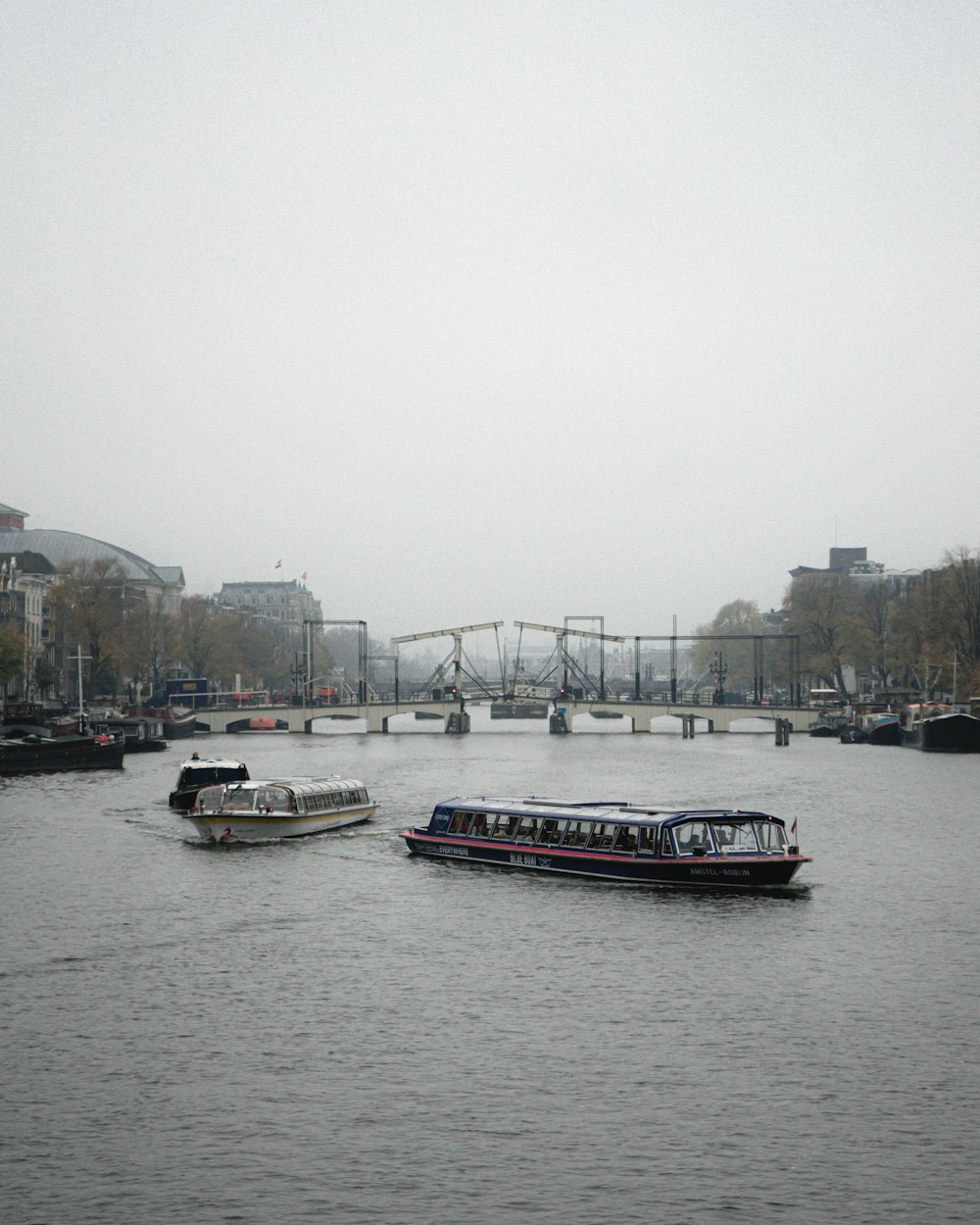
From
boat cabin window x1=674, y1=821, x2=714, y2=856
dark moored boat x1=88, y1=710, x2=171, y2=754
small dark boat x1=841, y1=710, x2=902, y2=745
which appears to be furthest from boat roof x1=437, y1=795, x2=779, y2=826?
small dark boat x1=841, y1=710, x2=902, y2=745

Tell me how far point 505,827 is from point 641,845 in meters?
7.30

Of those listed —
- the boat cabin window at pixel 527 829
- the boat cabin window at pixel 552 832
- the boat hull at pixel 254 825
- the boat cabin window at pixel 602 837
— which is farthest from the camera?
the boat hull at pixel 254 825

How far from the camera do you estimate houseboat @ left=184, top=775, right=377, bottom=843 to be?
220 feet

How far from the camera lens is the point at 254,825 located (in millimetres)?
67500

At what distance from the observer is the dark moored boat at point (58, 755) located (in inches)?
4104

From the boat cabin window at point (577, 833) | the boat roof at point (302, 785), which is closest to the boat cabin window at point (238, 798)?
the boat roof at point (302, 785)

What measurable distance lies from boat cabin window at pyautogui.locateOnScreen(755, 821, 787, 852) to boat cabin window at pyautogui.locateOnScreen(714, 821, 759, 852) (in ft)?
0.76

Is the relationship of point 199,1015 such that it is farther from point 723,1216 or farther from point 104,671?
point 104,671

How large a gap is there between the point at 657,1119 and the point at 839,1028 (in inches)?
310

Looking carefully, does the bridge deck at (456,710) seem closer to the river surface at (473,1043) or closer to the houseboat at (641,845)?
the river surface at (473,1043)

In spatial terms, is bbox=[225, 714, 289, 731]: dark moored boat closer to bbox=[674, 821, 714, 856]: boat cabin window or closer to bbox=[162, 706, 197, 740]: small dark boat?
bbox=[162, 706, 197, 740]: small dark boat

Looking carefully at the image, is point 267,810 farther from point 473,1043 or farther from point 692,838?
point 473,1043

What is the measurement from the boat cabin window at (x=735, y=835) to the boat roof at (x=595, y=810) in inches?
12.0

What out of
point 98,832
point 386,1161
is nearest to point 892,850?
point 98,832
